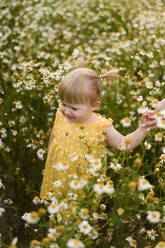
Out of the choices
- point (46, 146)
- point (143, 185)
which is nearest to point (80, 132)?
point (143, 185)

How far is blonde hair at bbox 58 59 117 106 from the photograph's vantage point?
1774 millimetres

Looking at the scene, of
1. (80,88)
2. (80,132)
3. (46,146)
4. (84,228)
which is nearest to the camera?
(84,228)

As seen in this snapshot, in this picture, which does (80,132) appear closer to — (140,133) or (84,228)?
(140,133)

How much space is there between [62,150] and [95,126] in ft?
0.94

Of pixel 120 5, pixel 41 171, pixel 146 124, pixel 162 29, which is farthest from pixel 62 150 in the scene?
pixel 120 5

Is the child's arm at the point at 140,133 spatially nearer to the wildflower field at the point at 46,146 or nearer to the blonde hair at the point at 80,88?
the wildflower field at the point at 46,146

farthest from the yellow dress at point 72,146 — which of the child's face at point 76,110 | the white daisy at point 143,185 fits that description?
the white daisy at point 143,185

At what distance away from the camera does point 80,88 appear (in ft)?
5.83

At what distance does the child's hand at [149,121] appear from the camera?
1.77 metres

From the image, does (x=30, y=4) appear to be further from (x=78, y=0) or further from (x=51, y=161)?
(x=51, y=161)

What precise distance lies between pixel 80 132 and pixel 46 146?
0.76 metres

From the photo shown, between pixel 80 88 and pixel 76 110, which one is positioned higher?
pixel 80 88

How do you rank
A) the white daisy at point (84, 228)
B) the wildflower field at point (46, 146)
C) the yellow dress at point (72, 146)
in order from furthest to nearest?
the yellow dress at point (72, 146), the wildflower field at point (46, 146), the white daisy at point (84, 228)

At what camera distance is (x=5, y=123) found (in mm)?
2570
